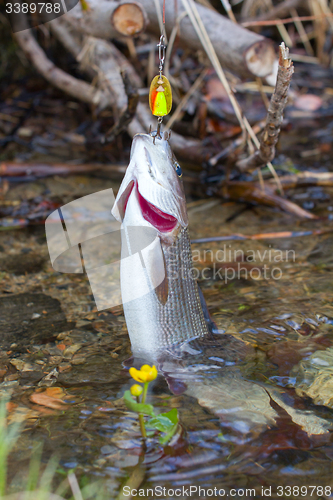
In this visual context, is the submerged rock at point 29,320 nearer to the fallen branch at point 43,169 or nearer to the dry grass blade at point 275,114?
the dry grass blade at point 275,114

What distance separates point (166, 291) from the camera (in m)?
2.47

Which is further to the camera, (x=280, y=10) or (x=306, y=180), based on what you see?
(x=280, y=10)

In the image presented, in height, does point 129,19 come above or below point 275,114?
above

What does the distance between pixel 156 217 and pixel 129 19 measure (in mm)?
1912

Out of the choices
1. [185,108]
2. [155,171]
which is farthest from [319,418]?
[185,108]

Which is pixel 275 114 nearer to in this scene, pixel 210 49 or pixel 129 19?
pixel 210 49

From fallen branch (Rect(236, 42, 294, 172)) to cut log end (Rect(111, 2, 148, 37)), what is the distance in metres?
1.26

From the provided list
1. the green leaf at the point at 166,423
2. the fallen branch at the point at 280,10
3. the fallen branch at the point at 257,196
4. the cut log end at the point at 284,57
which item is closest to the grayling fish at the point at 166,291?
the green leaf at the point at 166,423

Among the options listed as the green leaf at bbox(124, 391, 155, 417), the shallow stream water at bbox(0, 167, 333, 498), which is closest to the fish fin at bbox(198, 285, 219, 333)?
the shallow stream water at bbox(0, 167, 333, 498)

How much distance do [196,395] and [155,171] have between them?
115 centimetres

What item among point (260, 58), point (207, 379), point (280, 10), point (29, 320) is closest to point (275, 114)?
point (260, 58)

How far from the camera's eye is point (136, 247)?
2.40 metres

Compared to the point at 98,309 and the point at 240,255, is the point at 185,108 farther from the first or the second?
the point at 98,309

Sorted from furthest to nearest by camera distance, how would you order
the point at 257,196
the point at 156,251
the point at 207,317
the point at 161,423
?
the point at 257,196
the point at 207,317
the point at 156,251
the point at 161,423
